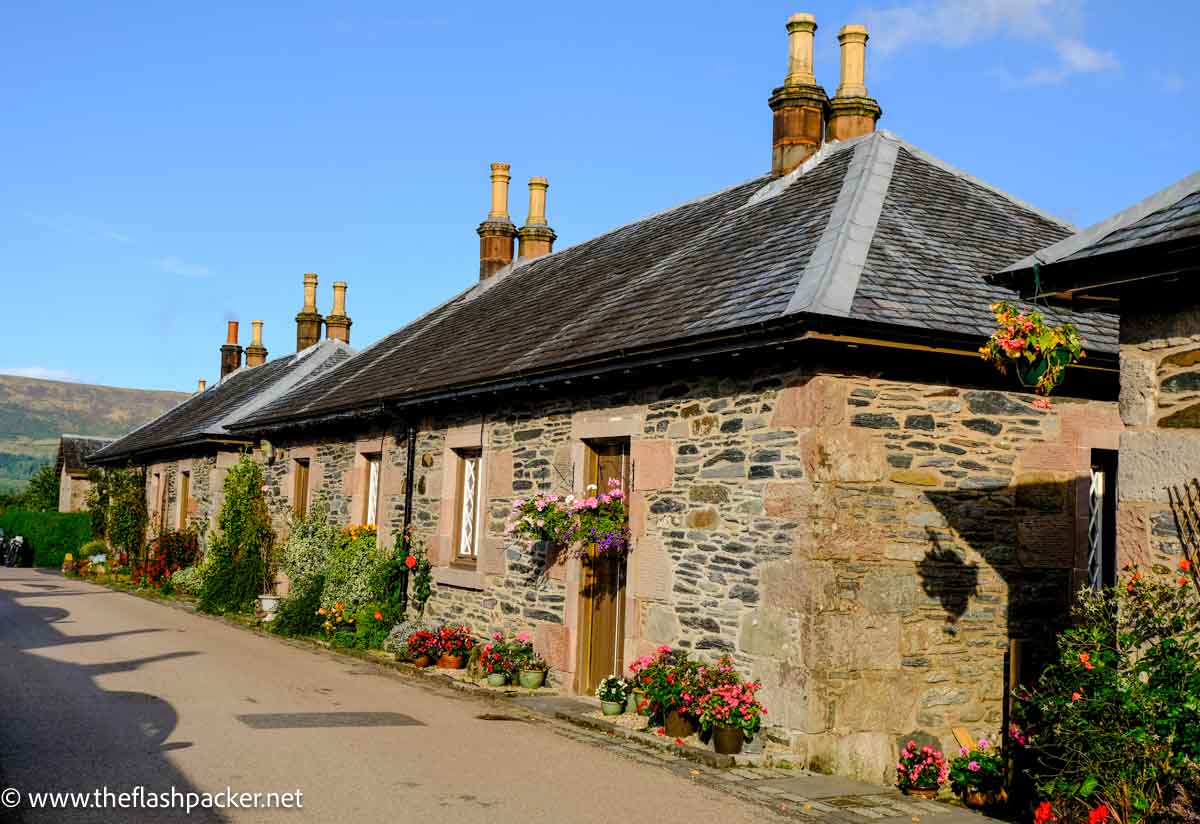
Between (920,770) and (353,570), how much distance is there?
32.3ft

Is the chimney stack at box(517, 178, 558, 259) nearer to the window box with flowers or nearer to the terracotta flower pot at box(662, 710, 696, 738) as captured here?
the window box with flowers

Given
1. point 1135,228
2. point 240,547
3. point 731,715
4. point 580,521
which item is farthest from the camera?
point 240,547

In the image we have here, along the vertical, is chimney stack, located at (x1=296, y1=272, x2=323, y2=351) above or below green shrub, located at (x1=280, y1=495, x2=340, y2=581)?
above

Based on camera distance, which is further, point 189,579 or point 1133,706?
point 189,579

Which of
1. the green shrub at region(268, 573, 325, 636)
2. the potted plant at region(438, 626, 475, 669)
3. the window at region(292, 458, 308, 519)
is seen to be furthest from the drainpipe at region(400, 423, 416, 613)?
the window at region(292, 458, 308, 519)

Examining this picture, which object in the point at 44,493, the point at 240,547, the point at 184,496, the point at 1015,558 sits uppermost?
the point at 1015,558

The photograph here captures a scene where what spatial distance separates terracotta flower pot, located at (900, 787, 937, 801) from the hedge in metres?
31.5

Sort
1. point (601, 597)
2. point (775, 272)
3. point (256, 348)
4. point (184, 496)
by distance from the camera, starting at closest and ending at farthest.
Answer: point (775, 272)
point (601, 597)
point (184, 496)
point (256, 348)

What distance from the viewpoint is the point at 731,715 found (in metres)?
8.81

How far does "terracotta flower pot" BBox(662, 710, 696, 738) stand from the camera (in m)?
9.29

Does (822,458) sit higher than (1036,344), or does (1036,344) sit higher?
(1036,344)

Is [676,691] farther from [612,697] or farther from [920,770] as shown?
[920,770]

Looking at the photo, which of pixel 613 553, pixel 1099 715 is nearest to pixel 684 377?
Result: pixel 613 553

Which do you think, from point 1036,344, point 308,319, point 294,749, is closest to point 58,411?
point 308,319
